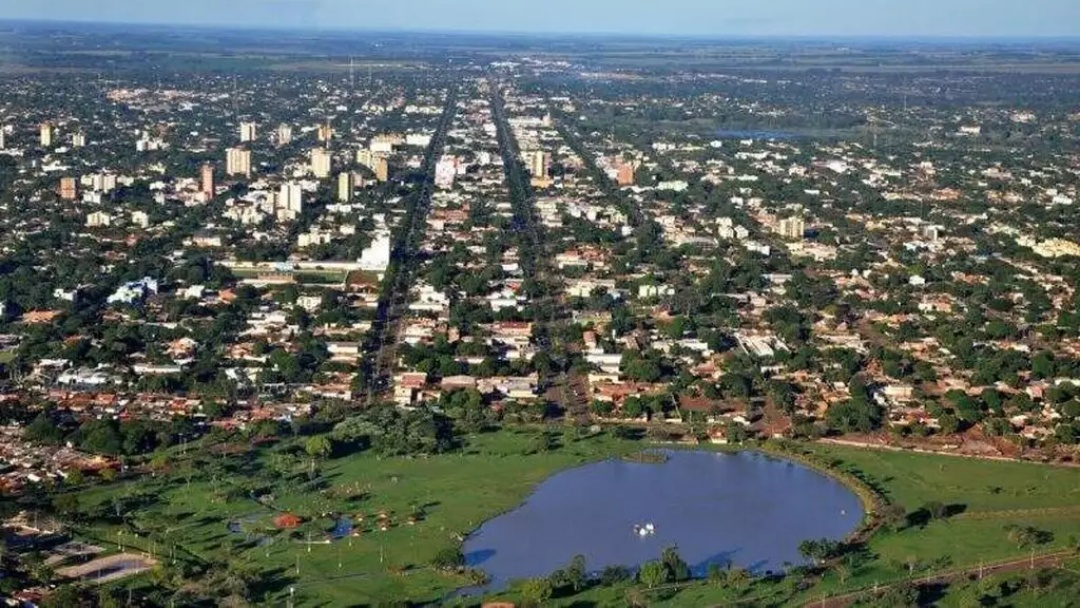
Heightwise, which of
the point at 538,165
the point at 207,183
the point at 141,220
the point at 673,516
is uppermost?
the point at 538,165

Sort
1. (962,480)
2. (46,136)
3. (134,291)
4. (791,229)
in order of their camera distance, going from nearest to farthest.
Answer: (962,480) → (134,291) → (791,229) → (46,136)

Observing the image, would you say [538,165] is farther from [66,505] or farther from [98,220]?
[66,505]

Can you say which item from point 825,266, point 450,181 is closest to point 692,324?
point 825,266

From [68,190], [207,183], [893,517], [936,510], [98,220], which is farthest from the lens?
[207,183]

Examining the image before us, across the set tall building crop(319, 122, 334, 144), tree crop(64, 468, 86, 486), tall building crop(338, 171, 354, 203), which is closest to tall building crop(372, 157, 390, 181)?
tall building crop(338, 171, 354, 203)

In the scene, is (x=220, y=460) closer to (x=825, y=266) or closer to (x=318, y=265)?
(x=318, y=265)

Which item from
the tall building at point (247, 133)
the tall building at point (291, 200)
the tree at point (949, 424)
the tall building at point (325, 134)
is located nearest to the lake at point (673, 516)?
the tree at point (949, 424)

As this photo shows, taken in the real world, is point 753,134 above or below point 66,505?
above

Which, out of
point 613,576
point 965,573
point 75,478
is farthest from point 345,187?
point 965,573
